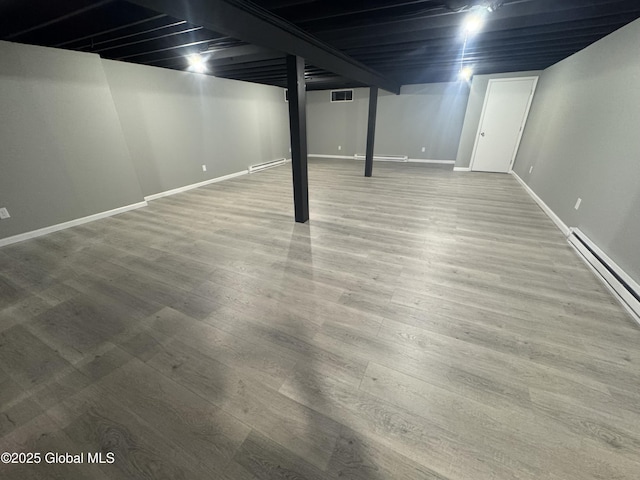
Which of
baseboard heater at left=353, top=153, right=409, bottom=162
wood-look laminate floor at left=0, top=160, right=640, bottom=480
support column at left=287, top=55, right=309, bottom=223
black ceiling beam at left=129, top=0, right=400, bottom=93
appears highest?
black ceiling beam at left=129, top=0, right=400, bottom=93

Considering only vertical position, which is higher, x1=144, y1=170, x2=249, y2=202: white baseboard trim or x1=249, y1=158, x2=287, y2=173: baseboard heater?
x1=249, y1=158, x2=287, y2=173: baseboard heater

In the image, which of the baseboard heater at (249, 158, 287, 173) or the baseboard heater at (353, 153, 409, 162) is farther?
the baseboard heater at (353, 153, 409, 162)

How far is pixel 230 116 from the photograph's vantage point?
623cm

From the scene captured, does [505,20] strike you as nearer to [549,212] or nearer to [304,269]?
[549,212]

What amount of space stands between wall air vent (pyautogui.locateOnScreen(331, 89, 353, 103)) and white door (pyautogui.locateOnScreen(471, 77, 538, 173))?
13.2ft

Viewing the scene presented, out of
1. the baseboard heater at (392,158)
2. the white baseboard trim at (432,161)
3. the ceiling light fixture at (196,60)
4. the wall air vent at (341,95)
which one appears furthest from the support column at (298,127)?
the wall air vent at (341,95)

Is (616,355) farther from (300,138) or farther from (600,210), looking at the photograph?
(300,138)

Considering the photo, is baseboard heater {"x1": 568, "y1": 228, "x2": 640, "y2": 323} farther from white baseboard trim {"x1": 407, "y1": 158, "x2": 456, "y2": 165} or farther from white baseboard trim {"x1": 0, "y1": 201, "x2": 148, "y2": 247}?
white baseboard trim {"x1": 0, "y1": 201, "x2": 148, "y2": 247}

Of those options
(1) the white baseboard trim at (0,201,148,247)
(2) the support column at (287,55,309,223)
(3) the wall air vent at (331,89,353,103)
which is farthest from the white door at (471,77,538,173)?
(1) the white baseboard trim at (0,201,148,247)

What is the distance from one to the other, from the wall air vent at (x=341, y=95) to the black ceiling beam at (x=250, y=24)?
212 inches

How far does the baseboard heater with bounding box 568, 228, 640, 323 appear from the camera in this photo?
1.95 m

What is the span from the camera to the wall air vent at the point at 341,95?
27.5 ft

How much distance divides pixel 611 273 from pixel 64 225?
642 centimetres

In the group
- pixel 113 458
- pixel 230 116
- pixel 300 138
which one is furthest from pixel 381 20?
pixel 230 116
